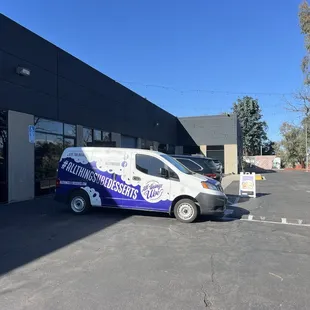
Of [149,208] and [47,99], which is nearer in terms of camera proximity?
[149,208]

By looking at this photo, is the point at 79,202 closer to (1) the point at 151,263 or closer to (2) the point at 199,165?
(1) the point at 151,263

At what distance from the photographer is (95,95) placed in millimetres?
17938

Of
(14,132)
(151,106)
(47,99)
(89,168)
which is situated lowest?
(89,168)

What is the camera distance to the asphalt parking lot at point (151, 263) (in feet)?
13.1

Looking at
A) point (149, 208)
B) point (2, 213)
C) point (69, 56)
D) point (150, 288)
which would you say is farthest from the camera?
point (69, 56)

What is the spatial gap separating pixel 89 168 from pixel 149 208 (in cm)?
215

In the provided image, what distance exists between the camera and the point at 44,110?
1377 centimetres

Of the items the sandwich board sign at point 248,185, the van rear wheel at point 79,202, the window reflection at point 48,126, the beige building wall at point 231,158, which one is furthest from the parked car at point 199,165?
the beige building wall at point 231,158

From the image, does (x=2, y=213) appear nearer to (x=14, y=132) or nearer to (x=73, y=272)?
(x=14, y=132)

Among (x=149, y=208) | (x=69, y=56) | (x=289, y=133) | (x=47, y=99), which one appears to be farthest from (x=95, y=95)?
(x=289, y=133)

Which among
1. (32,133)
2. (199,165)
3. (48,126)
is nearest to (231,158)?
(199,165)

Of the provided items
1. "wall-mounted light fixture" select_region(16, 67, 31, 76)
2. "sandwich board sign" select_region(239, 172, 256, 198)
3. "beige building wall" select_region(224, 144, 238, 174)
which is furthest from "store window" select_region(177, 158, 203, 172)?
"beige building wall" select_region(224, 144, 238, 174)

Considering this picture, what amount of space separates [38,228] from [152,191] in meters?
3.06

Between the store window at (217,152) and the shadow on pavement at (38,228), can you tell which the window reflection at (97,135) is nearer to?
the shadow on pavement at (38,228)
